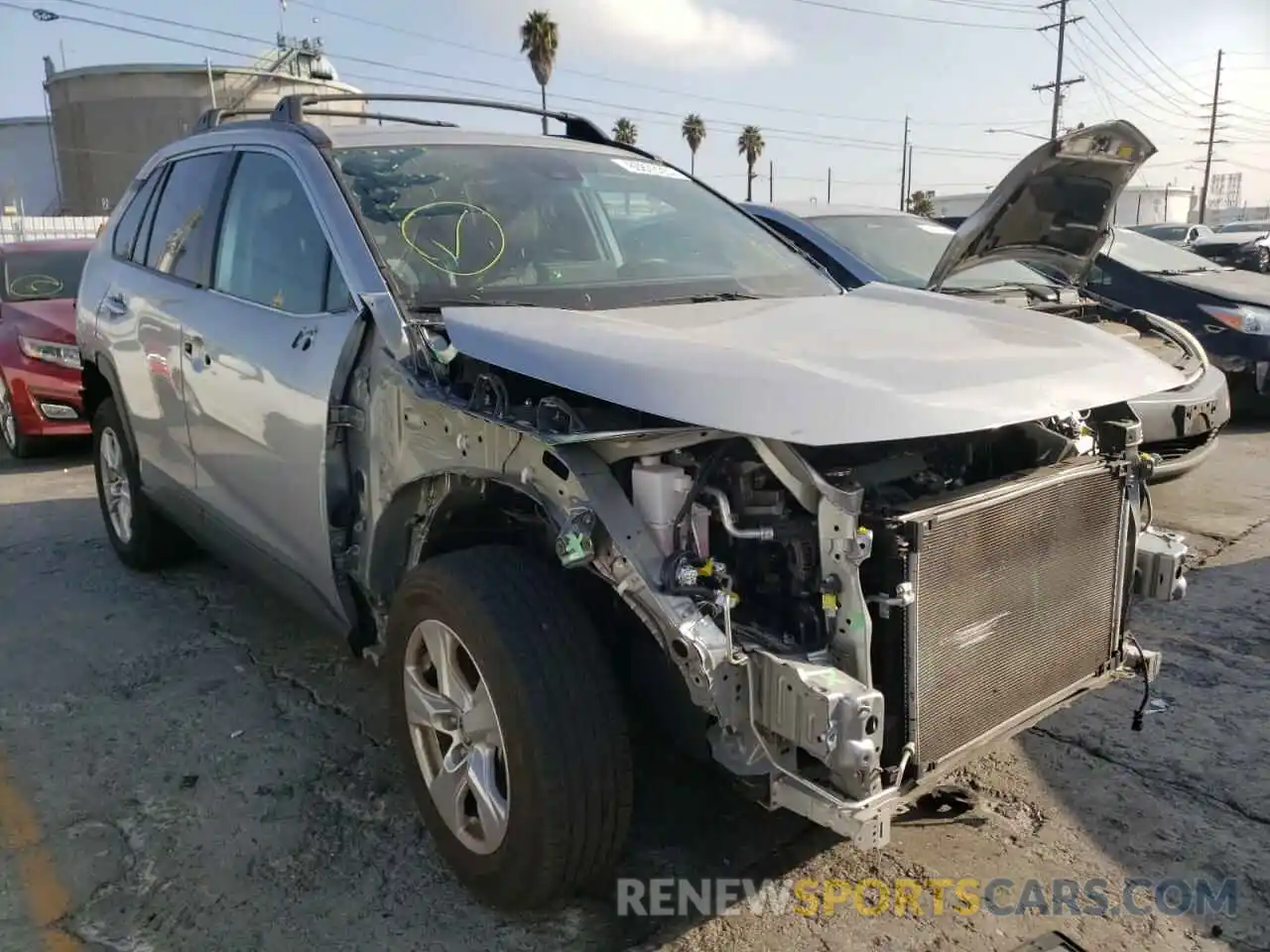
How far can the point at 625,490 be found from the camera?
2373 mm

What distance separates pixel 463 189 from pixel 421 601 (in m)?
1.51

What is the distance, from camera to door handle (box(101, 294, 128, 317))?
178 inches

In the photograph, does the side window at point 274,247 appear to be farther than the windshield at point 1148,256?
No

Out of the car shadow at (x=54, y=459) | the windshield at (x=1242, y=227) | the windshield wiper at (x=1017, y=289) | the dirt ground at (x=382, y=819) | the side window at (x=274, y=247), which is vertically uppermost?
the side window at (x=274, y=247)

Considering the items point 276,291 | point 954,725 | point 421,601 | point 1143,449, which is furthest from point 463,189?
point 1143,449

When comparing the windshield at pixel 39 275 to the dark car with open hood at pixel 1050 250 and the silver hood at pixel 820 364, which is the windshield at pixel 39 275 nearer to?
the dark car with open hood at pixel 1050 250

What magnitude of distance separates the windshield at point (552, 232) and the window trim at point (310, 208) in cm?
13

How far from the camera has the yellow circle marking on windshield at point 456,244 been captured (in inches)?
122

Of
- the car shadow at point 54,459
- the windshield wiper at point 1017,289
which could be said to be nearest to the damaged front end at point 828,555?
the windshield wiper at point 1017,289

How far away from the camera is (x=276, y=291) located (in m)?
3.36

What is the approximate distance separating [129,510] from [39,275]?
4.75 metres

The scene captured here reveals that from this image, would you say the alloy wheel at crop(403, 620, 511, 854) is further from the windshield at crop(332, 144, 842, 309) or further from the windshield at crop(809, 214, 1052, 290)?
the windshield at crop(809, 214, 1052, 290)

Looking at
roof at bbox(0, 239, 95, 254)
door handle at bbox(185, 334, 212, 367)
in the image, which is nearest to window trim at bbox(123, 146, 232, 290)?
door handle at bbox(185, 334, 212, 367)

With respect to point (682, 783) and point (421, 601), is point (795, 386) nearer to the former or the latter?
point (421, 601)
